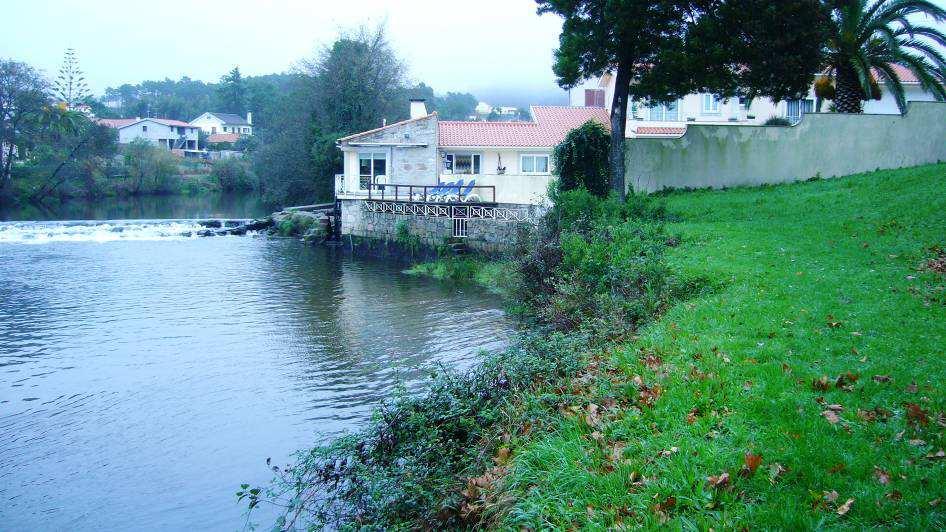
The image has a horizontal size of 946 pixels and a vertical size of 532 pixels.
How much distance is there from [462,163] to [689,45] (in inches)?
779

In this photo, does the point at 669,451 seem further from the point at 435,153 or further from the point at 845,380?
the point at 435,153

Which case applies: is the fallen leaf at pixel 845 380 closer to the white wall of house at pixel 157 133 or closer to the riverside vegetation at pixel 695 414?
the riverside vegetation at pixel 695 414

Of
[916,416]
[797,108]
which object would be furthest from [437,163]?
[916,416]

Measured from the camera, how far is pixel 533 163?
3928cm

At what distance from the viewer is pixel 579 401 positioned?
7711mm

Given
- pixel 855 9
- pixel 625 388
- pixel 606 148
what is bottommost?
pixel 625 388

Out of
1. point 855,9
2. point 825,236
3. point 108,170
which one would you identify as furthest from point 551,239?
point 108,170

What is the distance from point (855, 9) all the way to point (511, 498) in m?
24.8

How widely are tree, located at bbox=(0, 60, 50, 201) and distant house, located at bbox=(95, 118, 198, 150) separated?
38738 millimetres

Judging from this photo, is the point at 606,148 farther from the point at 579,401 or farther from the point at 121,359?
the point at 579,401

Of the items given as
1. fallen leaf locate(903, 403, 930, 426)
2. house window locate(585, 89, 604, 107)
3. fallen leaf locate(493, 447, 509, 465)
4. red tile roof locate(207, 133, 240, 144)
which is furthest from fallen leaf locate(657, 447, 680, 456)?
red tile roof locate(207, 133, 240, 144)

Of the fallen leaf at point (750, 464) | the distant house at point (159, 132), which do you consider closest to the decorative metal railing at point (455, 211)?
the fallen leaf at point (750, 464)

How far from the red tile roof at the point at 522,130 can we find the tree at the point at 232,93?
110 m

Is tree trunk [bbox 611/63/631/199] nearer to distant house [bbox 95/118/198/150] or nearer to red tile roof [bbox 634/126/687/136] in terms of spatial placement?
red tile roof [bbox 634/126/687/136]
